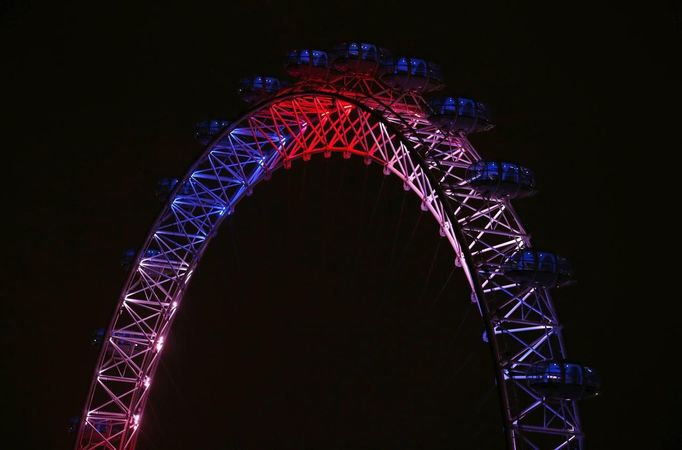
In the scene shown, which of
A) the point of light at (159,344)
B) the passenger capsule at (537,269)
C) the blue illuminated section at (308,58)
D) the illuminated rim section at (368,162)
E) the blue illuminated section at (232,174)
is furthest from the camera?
the point of light at (159,344)

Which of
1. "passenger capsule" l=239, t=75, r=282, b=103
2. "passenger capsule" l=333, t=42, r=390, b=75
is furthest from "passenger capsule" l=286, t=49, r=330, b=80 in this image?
"passenger capsule" l=239, t=75, r=282, b=103

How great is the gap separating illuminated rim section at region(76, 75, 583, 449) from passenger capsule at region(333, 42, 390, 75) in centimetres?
50

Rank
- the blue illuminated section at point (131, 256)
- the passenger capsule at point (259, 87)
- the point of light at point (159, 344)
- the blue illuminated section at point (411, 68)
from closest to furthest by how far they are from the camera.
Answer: the blue illuminated section at point (411, 68), the passenger capsule at point (259, 87), the blue illuminated section at point (131, 256), the point of light at point (159, 344)

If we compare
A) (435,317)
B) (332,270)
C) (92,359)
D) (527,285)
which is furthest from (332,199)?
(527,285)

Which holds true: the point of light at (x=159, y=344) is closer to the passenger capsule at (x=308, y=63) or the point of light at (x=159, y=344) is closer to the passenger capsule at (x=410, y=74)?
the passenger capsule at (x=308, y=63)

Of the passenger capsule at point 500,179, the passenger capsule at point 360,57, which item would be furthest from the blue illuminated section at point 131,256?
the passenger capsule at point 500,179

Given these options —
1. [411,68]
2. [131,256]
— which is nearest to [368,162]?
[411,68]

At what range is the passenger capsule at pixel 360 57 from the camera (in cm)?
2394

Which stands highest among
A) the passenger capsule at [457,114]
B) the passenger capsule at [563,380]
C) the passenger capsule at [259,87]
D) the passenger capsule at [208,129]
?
the passenger capsule at [259,87]

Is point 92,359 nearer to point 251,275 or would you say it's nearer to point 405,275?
point 251,275

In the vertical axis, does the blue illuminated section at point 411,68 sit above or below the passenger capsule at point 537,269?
above

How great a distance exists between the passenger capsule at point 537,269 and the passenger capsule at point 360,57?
18.2 feet

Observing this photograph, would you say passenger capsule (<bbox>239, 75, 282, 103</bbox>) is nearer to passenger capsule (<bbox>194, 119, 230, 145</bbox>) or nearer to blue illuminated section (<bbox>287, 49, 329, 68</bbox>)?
passenger capsule (<bbox>194, 119, 230, 145</bbox>)

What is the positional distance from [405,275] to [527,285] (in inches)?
554
